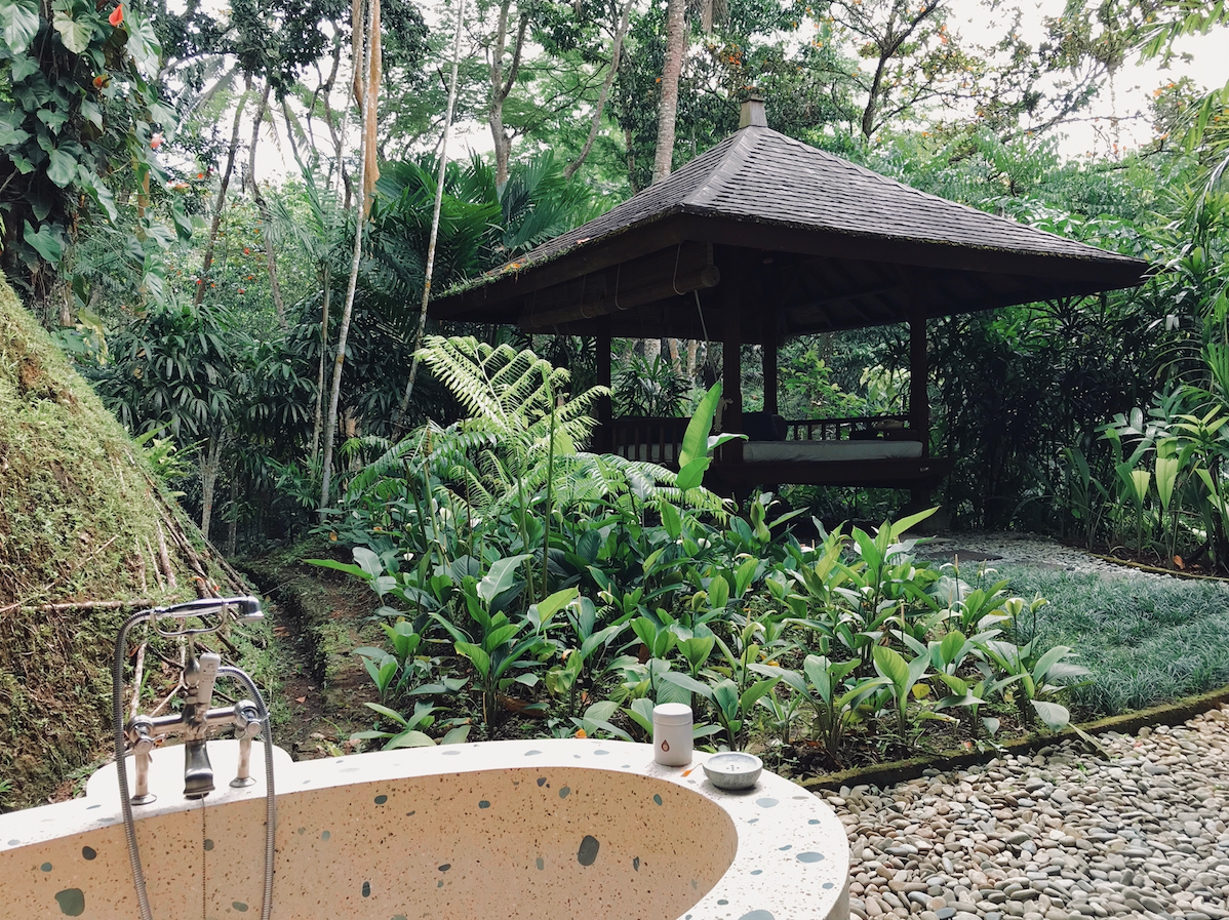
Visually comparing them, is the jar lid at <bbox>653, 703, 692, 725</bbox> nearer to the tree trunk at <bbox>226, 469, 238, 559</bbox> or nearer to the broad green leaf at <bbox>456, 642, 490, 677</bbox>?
the broad green leaf at <bbox>456, 642, 490, 677</bbox>

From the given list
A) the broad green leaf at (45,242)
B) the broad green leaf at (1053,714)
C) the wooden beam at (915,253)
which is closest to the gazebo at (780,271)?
the wooden beam at (915,253)

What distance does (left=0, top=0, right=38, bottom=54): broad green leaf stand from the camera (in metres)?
3.24

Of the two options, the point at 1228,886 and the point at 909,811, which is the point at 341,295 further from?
the point at 1228,886

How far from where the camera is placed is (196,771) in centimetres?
157

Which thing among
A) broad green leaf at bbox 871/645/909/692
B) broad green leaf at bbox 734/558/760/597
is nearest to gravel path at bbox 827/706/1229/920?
broad green leaf at bbox 871/645/909/692

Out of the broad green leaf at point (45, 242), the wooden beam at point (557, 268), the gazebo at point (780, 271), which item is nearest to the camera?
the broad green leaf at point (45, 242)

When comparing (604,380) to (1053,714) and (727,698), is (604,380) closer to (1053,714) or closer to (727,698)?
(727,698)

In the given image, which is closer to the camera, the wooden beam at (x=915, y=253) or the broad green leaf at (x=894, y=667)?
the broad green leaf at (x=894, y=667)

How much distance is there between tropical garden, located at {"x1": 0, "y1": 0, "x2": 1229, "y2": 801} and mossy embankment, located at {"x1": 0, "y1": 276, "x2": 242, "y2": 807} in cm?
4

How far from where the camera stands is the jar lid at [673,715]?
1620 millimetres

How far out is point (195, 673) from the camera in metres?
1.54

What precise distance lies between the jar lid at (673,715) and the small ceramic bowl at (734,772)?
9 cm

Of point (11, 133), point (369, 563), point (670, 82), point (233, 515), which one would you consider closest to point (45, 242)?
point (11, 133)

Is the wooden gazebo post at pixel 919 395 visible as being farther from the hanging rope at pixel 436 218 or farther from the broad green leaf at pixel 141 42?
the broad green leaf at pixel 141 42
